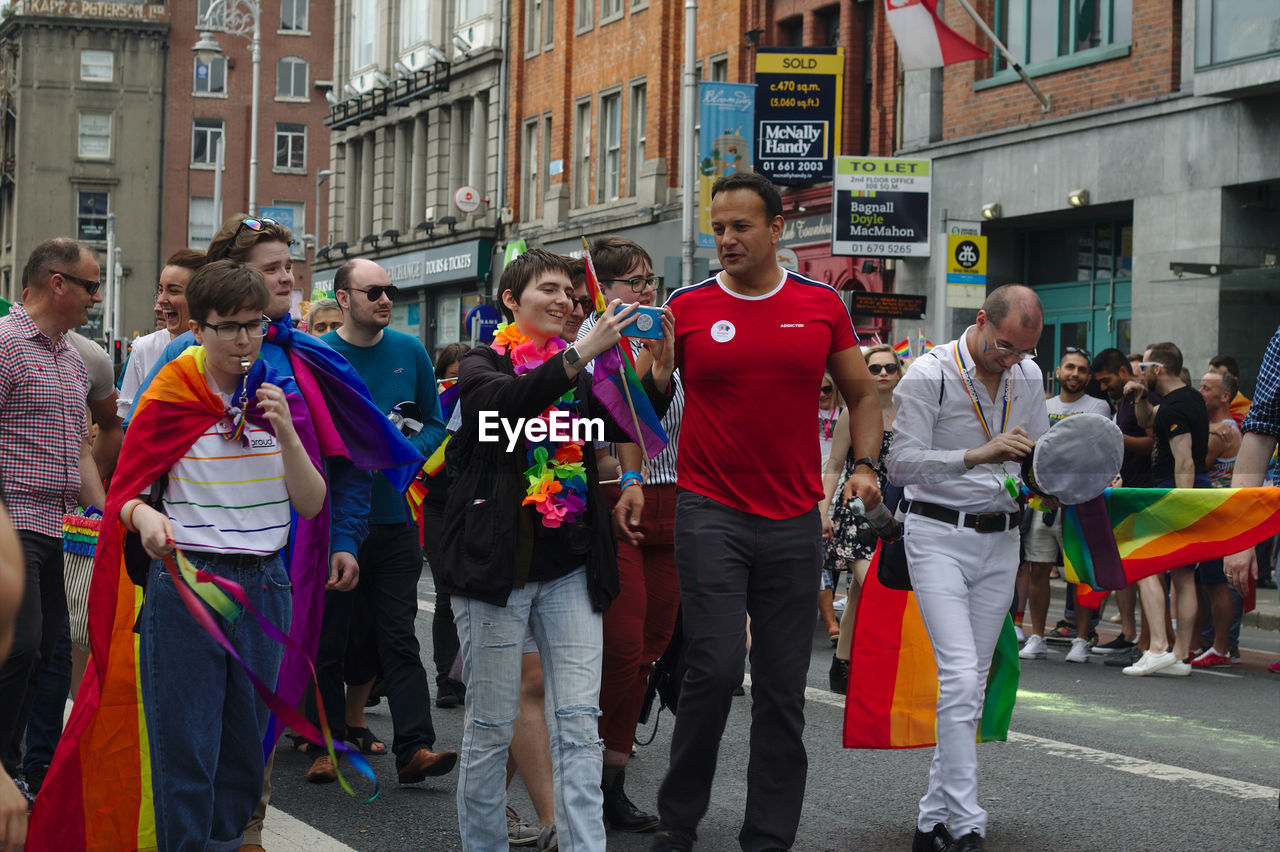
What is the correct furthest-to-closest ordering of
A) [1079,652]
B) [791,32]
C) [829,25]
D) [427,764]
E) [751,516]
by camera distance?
[791,32] < [829,25] < [1079,652] < [427,764] < [751,516]

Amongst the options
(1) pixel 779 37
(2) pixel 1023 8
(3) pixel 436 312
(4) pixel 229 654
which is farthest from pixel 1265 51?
(3) pixel 436 312

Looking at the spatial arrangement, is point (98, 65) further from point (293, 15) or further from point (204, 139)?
point (293, 15)

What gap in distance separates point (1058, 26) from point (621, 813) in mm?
18912

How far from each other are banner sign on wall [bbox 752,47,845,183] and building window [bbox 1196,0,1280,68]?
755 centimetres

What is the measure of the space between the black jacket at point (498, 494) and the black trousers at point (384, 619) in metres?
2.10

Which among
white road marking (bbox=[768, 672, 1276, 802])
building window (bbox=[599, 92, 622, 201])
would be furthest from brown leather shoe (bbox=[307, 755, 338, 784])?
building window (bbox=[599, 92, 622, 201])

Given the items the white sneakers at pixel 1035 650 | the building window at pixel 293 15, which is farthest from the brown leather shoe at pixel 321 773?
the building window at pixel 293 15

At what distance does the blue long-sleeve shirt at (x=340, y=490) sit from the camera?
17.7ft

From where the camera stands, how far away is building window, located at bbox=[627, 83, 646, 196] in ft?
A: 116

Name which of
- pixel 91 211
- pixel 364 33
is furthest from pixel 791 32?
pixel 91 211

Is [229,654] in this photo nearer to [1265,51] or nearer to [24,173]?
[1265,51]

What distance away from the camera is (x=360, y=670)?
7551mm

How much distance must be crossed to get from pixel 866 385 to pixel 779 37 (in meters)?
25.9

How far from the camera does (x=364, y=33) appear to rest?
51.2 m
